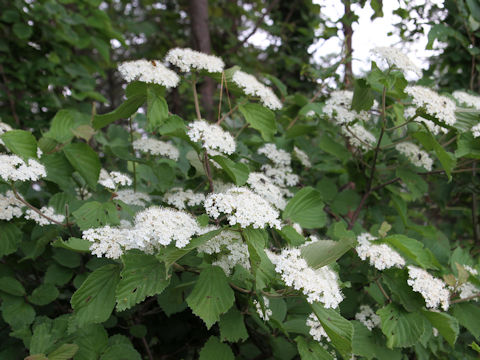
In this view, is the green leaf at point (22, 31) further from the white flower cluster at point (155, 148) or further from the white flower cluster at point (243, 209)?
the white flower cluster at point (243, 209)

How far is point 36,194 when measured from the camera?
6.03 feet

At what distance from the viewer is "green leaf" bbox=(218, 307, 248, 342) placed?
4.03 feet

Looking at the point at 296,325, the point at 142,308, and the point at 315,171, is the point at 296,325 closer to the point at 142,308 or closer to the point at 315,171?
the point at 142,308

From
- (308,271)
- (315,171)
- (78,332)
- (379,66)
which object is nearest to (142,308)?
(78,332)

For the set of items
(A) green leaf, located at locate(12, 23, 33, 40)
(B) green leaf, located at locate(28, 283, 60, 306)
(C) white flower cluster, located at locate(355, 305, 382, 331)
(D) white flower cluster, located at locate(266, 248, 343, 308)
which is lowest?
(C) white flower cluster, located at locate(355, 305, 382, 331)

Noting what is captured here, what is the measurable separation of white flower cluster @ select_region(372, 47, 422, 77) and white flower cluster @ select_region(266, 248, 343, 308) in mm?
950

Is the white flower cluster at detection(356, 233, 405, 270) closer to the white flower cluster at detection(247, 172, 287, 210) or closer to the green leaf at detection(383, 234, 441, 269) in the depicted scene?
the green leaf at detection(383, 234, 441, 269)

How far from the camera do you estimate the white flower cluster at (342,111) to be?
179 centimetres

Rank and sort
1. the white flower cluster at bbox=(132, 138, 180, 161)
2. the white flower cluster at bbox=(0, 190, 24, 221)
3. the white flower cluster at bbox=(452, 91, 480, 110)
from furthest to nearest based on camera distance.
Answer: the white flower cluster at bbox=(452, 91, 480, 110), the white flower cluster at bbox=(132, 138, 180, 161), the white flower cluster at bbox=(0, 190, 24, 221)

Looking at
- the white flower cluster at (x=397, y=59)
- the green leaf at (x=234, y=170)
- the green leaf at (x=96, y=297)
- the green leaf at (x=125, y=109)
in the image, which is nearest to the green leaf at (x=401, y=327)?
the green leaf at (x=234, y=170)

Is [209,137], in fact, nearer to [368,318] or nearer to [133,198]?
[133,198]

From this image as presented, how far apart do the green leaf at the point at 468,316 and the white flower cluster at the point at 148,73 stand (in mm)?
1316

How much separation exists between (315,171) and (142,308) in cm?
117

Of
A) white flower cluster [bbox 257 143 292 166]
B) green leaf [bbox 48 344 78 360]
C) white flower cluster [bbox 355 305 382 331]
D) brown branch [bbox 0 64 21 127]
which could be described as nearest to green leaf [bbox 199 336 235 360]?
green leaf [bbox 48 344 78 360]
